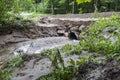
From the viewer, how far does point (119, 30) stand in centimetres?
838

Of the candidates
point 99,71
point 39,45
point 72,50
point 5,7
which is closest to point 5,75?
point 72,50

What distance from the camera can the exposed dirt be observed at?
18.1ft

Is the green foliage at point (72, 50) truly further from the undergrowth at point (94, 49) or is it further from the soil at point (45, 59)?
the soil at point (45, 59)

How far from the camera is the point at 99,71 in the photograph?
5.88 m

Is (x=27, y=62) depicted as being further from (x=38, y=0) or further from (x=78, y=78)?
(x=38, y=0)

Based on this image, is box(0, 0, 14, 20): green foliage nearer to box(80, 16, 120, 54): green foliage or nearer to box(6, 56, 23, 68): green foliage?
box(6, 56, 23, 68): green foliage

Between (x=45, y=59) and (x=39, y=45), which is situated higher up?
(x=45, y=59)

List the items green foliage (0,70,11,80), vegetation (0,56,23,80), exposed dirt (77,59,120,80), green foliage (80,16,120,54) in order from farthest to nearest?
vegetation (0,56,23,80)
green foliage (0,70,11,80)
green foliage (80,16,120,54)
exposed dirt (77,59,120,80)

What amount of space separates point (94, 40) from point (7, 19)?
7507 millimetres

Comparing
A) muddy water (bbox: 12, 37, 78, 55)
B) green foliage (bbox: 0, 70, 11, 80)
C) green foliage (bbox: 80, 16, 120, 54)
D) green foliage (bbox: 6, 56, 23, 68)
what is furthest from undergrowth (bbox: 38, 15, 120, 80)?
muddy water (bbox: 12, 37, 78, 55)

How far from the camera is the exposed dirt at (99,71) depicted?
5504mm

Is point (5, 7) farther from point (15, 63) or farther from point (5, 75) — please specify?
point (5, 75)

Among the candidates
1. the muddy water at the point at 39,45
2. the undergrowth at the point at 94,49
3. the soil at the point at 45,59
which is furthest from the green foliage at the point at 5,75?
the muddy water at the point at 39,45

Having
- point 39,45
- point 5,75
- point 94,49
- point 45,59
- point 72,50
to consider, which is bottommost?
point 39,45
